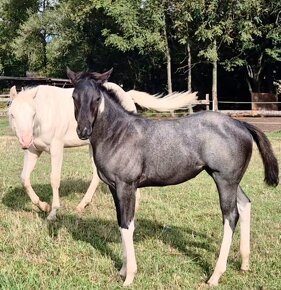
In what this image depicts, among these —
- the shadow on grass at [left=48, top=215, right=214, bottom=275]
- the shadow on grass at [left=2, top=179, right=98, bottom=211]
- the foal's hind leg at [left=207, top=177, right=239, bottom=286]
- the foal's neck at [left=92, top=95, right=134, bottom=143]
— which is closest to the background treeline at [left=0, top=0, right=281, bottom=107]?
the shadow on grass at [left=2, top=179, right=98, bottom=211]

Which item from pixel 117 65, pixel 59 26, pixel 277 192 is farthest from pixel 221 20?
pixel 277 192

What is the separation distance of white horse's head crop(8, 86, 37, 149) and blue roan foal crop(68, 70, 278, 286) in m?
1.46

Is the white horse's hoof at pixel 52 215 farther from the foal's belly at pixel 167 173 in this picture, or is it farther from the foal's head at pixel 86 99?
the foal's head at pixel 86 99

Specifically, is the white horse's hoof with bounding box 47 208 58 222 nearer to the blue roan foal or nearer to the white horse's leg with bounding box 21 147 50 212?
the white horse's leg with bounding box 21 147 50 212

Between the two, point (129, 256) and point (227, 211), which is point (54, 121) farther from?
point (227, 211)

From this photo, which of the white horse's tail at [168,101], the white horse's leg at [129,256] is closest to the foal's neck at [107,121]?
the white horse's leg at [129,256]

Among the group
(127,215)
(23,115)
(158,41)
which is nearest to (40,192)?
(23,115)

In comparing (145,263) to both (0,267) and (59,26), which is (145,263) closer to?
(0,267)

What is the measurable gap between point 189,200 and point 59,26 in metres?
37.2

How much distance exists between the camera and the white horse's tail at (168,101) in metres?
6.08

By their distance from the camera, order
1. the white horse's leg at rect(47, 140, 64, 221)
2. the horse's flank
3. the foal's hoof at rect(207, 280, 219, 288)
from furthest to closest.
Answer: the white horse's leg at rect(47, 140, 64, 221), the horse's flank, the foal's hoof at rect(207, 280, 219, 288)

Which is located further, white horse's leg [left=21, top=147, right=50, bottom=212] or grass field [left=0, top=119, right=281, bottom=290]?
white horse's leg [left=21, top=147, right=50, bottom=212]

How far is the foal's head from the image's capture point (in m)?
4.14

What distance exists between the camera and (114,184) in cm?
444
